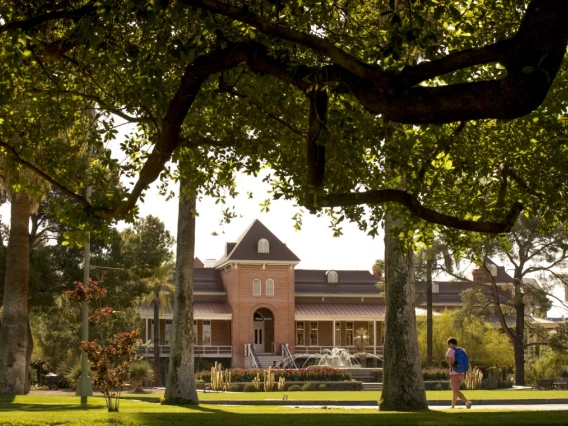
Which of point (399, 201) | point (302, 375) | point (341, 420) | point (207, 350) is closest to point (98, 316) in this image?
point (341, 420)

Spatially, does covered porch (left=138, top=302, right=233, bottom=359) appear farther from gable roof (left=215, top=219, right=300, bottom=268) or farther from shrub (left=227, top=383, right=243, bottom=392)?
shrub (left=227, top=383, right=243, bottom=392)

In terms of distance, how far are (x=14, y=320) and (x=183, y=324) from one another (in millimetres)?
7491

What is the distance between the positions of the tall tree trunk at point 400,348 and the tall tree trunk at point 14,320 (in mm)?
13626

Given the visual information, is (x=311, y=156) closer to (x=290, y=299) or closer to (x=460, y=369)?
(x=460, y=369)

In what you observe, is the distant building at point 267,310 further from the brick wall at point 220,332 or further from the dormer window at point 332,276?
the dormer window at point 332,276

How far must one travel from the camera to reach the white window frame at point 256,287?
6906cm

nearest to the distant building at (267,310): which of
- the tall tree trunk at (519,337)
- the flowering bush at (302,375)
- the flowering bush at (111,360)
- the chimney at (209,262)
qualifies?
the chimney at (209,262)

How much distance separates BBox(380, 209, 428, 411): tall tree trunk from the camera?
728 inches

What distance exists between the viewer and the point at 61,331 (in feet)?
171

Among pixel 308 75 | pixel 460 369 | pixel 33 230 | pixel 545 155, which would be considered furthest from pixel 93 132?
pixel 33 230

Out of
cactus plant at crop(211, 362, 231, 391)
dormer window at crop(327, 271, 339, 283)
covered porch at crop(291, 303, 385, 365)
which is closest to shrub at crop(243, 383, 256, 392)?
cactus plant at crop(211, 362, 231, 391)

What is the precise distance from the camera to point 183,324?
2284 cm

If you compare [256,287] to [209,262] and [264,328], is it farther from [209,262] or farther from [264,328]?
[209,262]

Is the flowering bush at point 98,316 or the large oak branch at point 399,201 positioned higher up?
the large oak branch at point 399,201
